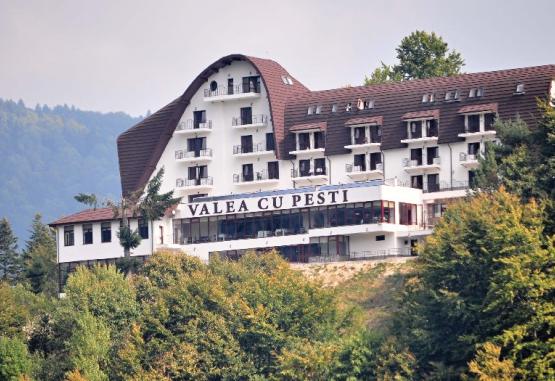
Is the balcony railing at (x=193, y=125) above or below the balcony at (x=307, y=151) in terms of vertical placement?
above

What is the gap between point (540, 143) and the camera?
329 feet

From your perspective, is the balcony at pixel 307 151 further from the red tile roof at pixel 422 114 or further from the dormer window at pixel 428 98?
the dormer window at pixel 428 98

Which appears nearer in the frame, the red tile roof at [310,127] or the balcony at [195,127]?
the red tile roof at [310,127]

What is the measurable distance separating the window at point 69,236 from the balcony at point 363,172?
2170 cm

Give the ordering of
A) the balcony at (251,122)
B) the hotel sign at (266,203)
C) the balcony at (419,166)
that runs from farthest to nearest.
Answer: the balcony at (251,122) → the balcony at (419,166) → the hotel sign at (266,203)

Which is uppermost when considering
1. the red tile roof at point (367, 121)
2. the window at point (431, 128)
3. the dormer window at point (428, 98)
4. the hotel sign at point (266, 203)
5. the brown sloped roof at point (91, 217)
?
the dormer window at point (428, 98)

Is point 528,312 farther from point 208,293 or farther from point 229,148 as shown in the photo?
point 229,148

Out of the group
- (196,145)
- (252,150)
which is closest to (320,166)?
(252,150)

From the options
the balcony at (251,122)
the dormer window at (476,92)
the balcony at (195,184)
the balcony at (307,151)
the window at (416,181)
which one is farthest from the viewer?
the balcony at (195,184)

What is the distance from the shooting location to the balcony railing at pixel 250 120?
437ft

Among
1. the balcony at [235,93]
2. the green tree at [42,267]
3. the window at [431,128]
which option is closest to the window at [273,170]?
the balcony at [235,93]

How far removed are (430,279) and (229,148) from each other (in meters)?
44.4

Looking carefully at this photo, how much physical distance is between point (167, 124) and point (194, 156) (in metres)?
3.42

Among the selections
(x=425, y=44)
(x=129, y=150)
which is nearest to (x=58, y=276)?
(x=129, y=150)
